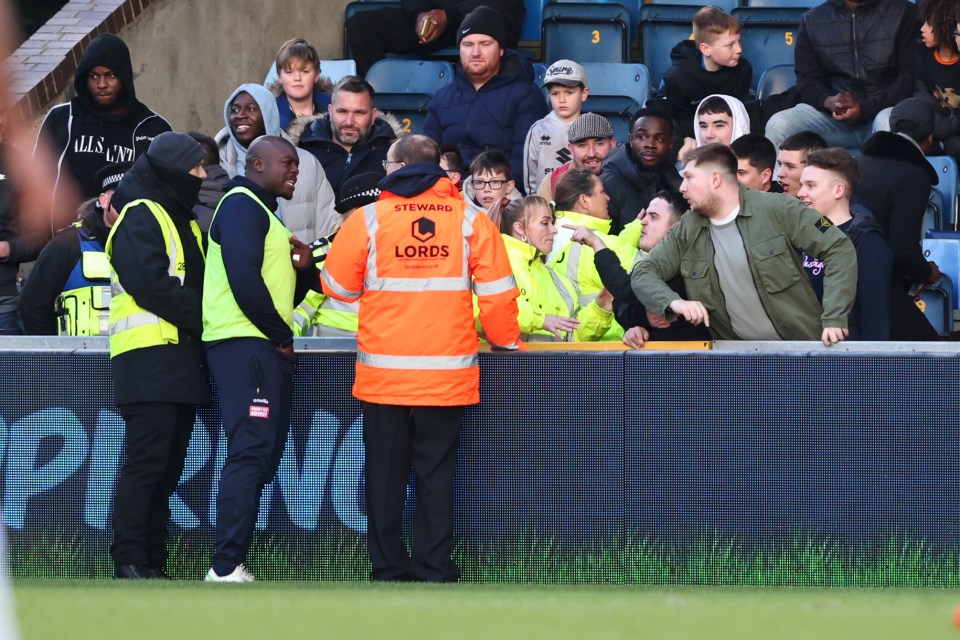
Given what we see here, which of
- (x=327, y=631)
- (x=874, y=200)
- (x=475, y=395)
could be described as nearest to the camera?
(x=327, y=631)

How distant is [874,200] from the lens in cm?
795

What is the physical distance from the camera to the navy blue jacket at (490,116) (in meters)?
10.4

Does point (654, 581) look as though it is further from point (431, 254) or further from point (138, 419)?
point (138, 419)

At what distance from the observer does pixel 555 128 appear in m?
10.0

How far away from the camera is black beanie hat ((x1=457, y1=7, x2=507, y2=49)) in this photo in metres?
10.4

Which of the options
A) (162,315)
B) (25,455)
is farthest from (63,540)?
(162,315)

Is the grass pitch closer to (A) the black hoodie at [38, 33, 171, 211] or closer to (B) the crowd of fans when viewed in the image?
(B) the crowd of fans

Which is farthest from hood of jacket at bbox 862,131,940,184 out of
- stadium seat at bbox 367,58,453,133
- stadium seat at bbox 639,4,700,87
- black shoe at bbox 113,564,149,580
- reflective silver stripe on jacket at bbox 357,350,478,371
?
stadium seat at bbox 367,58,453,133

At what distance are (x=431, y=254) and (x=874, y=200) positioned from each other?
281 centimetres

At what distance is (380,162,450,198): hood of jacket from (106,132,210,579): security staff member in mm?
986

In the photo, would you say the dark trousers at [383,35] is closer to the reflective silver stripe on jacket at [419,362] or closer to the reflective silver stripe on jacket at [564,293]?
the reflective silver stripe on jacket at [564,293]

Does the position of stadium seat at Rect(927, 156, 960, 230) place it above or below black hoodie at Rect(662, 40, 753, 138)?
below

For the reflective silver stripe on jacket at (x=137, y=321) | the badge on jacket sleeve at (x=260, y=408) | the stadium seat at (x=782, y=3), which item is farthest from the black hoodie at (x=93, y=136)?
the stadium seat at (x=782, y=3)

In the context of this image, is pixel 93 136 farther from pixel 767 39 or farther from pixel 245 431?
pixel 767 39
